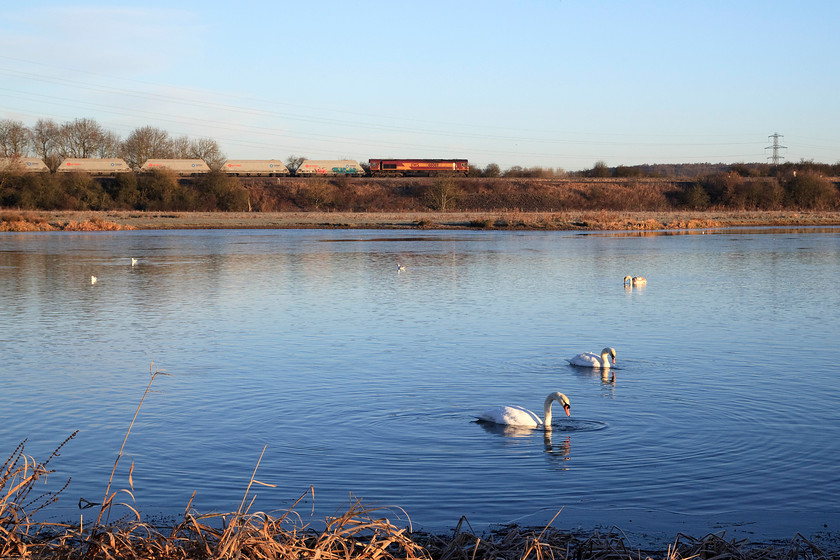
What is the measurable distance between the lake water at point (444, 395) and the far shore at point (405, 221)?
3473 centimetres

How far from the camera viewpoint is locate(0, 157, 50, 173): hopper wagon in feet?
266

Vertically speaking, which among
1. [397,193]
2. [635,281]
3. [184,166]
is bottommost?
[635,281]

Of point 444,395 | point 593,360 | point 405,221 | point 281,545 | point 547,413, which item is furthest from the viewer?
point 405,221

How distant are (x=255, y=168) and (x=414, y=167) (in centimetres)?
1810

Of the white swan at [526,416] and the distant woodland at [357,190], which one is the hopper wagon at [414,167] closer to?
the distant woodland at [357,190]

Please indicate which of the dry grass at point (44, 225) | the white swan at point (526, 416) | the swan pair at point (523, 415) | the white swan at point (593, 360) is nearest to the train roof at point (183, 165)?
the dry grass at point (44, 225)

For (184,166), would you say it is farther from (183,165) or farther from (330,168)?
(330,168)

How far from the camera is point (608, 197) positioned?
9350 centimetres

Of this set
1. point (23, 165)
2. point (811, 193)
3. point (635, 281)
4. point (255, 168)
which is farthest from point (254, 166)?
point (635, 281)

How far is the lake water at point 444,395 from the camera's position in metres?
7.39

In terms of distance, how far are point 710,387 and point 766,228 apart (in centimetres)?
5060

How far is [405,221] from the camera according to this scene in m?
67.4

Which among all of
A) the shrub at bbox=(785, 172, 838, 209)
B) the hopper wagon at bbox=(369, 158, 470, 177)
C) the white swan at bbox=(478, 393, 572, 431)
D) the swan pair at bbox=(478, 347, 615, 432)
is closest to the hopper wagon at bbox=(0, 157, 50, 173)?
the hopper wagon at bbox=(369, 158, 470, 177)

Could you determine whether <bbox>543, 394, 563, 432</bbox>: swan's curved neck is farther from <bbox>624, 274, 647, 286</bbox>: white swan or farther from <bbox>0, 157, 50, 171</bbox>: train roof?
<bbox>0, 157, 50, 171</bbox>: train roof
